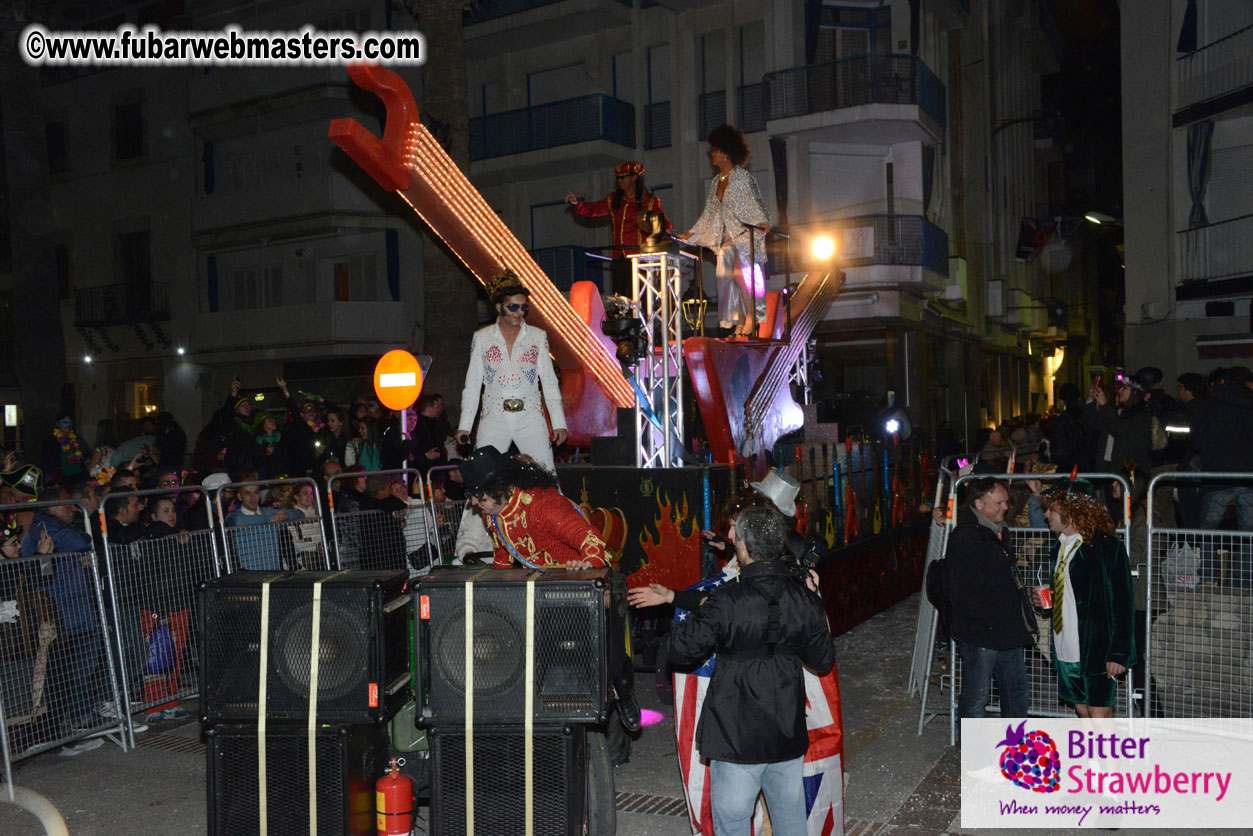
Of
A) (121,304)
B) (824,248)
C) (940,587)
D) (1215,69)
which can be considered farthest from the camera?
(121,304)

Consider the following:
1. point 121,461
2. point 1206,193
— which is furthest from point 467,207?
point 1206,193

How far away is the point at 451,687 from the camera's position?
169 inches

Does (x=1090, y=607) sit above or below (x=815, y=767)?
above

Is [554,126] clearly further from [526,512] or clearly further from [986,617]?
[986,617]

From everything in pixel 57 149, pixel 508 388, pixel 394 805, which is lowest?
pixel 394 805

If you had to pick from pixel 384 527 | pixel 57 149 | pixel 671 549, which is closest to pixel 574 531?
pixel 671 549

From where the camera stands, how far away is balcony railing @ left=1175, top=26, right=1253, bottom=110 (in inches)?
716

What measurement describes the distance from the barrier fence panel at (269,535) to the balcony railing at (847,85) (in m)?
16.8

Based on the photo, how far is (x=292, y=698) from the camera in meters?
4.38

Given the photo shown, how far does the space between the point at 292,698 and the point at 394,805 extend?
2.07 ft

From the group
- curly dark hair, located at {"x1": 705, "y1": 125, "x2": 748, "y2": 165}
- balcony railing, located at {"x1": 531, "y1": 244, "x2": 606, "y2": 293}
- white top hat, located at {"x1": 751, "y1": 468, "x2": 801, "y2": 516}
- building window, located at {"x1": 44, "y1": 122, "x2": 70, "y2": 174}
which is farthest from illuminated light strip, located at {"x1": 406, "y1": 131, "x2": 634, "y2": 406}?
building window, located at {"x1": 44, "y1": 122, "x2": 70, "y2": 174}

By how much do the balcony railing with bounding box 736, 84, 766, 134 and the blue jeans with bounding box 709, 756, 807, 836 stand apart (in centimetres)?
2100

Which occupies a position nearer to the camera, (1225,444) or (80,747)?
(80,747)

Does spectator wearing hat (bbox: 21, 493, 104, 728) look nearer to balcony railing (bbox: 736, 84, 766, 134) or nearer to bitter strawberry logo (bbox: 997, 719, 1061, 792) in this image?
bitter strawberry logo (bbox: 997, 719, 1061, 792)
